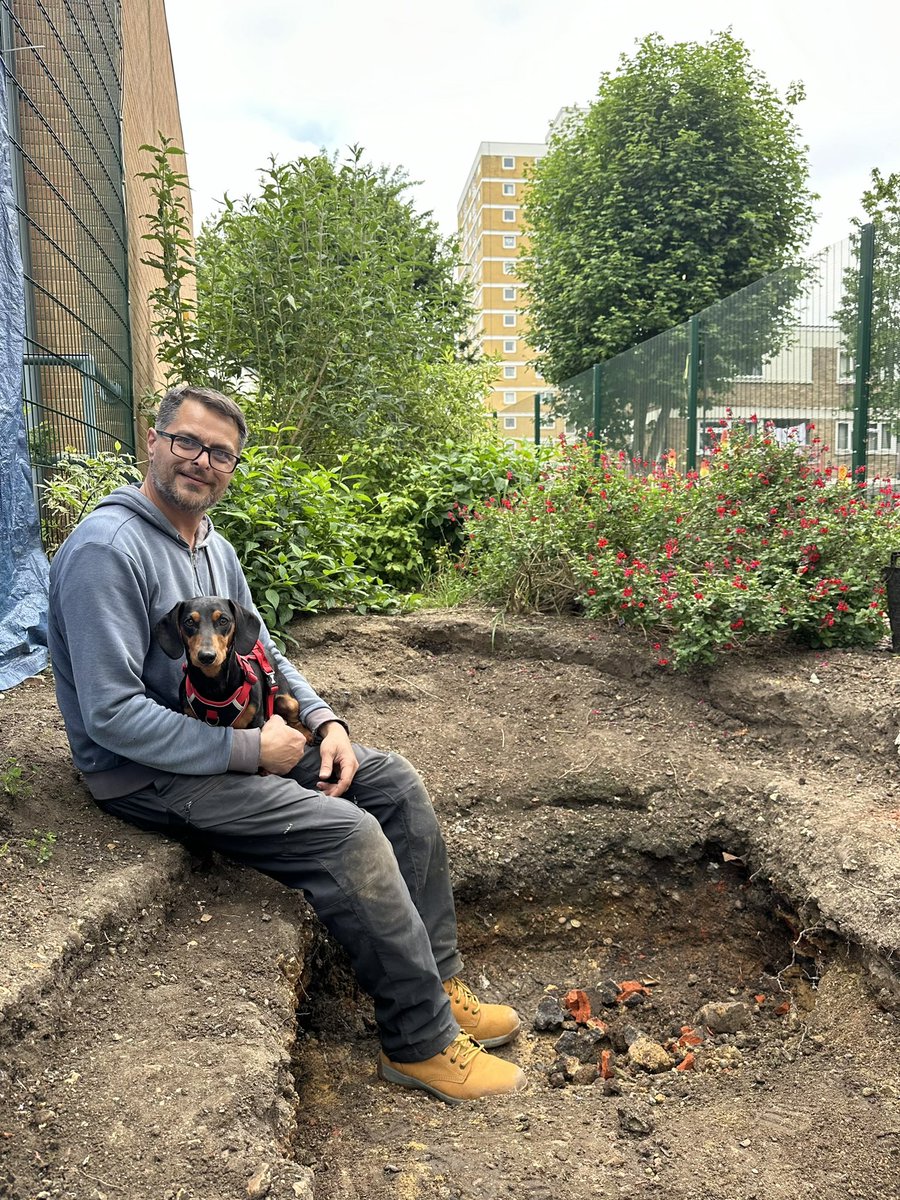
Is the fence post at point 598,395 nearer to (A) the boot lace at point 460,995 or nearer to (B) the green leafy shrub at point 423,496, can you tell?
(B) the green leafy shrub at point 423,496

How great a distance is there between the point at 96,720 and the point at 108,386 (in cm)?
433

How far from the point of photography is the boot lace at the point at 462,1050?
98.9 inches

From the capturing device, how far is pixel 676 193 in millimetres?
16625

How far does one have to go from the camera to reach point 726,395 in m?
9.14

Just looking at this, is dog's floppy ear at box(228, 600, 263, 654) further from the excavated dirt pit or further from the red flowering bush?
the red flowering bush

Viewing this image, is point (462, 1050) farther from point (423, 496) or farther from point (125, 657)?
point (423, 496)

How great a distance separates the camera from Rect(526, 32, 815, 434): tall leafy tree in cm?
1653

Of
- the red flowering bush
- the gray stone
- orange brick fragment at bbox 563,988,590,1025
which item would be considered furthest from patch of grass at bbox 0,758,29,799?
the red flowering bush

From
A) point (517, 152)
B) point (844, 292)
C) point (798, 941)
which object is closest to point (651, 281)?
point (844, 292)

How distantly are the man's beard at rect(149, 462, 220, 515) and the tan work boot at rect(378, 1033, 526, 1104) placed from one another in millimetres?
1713

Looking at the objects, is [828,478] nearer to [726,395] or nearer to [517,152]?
[726,395]

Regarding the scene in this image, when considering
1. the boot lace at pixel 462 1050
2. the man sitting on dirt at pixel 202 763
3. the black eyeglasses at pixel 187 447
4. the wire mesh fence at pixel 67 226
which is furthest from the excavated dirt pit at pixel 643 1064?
the wire mesh fence at pixel 67 226

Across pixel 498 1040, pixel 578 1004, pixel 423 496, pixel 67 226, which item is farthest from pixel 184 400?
pixel 423 496

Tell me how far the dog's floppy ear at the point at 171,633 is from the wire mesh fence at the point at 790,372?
14.4 ft
